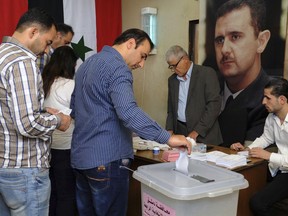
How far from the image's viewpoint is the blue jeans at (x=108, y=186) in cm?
144

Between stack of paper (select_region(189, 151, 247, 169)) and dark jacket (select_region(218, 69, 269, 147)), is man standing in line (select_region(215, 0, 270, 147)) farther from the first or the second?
stack of paper (select_region(189, 151, 247, 169))

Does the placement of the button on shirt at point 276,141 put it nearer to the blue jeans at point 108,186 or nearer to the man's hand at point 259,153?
the man's hand at point 259,153

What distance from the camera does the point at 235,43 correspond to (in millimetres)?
2805

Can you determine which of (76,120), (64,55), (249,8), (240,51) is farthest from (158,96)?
(76,120)

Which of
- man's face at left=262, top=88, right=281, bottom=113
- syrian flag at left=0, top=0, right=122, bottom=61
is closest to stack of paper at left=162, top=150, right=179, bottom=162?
man's face at left=262, top=88, right=281, bottom=113

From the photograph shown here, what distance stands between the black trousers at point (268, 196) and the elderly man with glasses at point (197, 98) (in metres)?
0.73

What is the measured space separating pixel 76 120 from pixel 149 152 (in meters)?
0.86

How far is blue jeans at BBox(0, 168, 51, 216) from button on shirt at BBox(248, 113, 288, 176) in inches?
58.2

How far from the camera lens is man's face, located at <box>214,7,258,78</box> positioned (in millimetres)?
2719

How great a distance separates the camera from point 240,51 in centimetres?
279

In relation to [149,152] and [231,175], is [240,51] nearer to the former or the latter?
[149,152]

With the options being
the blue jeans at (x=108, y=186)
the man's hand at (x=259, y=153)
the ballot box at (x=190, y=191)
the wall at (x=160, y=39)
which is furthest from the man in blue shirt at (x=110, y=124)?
the wall at (x=160, y=39)

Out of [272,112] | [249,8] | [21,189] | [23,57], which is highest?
[249,8]

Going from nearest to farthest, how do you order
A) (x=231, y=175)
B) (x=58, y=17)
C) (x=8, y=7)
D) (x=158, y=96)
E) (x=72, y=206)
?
(x=231, y=175)
(x=72, y=206)
(x=8, y=7)
(x=58, y=17)
(x=158, y=96)
